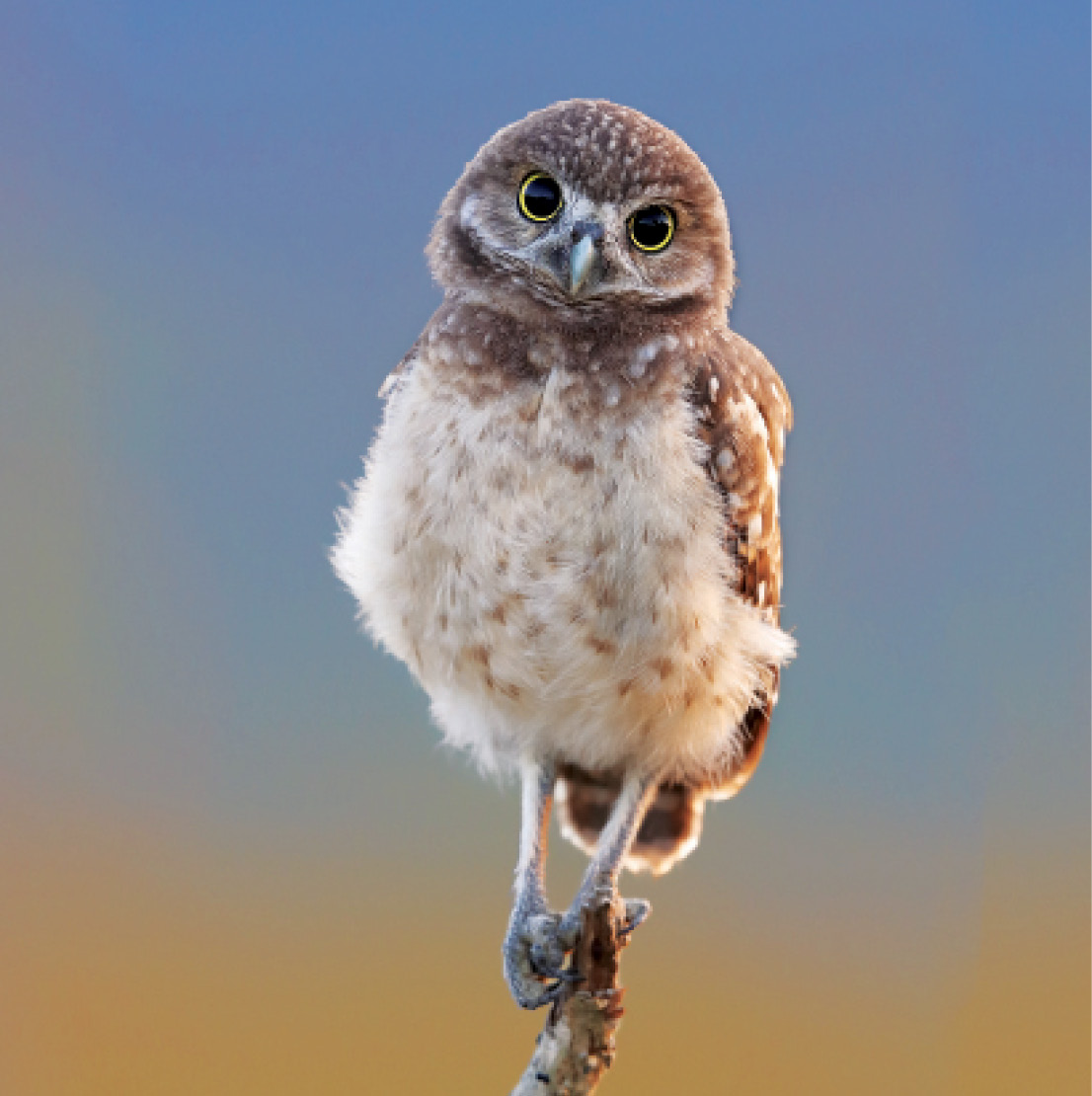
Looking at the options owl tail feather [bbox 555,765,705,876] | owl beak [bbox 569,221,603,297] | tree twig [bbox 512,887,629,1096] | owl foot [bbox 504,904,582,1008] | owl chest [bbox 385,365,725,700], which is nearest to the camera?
owl beak [bbox 569,221,603,297]

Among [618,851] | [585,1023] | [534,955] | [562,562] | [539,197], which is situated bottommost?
[585,1023]

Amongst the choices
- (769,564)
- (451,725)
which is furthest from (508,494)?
(451,725)

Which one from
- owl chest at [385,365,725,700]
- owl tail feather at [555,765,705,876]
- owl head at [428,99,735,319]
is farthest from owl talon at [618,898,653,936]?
owl head at [428,99,735,319]

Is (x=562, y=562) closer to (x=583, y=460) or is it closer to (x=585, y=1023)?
(x=583, y=460)

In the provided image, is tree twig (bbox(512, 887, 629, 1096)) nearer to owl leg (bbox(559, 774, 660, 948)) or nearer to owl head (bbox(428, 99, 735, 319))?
owl leg (bbox(559, 774, 660, 948))

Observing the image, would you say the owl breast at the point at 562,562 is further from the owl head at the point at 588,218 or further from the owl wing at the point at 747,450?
the owl head at the point at 588,218

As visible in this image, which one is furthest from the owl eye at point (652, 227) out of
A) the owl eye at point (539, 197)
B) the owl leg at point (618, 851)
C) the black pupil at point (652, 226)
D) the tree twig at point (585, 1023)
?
the tree twig at point (585, 1023)

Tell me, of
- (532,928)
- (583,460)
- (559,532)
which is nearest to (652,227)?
(583,460)
